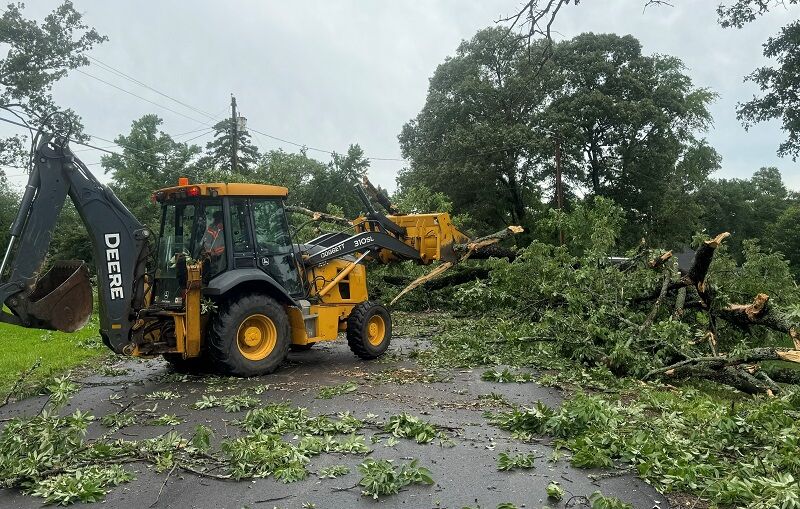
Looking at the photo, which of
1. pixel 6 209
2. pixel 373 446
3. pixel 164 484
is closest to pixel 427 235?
pixel 373 446

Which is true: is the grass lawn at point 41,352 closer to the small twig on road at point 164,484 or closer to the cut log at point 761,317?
the small twig on road at point 164,484

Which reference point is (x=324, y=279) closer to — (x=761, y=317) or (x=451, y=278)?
(x=761, y=317)

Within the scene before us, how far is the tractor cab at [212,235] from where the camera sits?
8.43 metres

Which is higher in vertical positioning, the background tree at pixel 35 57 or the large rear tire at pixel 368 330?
the background tree at pixel 35 57

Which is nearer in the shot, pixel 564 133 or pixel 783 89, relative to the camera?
pixel 783 89

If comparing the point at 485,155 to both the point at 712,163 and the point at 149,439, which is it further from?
the point at 149,439

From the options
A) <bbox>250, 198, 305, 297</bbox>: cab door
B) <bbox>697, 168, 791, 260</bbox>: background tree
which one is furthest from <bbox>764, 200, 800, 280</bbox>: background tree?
<bbox>250, 198, 305, 297</bbox>: cab door

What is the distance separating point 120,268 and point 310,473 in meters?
3.97

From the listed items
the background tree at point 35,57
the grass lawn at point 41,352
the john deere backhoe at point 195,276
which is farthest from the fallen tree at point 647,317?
the background tree at point 35,57

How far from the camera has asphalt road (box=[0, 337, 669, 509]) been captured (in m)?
4.25

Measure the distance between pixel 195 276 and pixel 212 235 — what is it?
32.0 inches

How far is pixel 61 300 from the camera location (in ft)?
22.0

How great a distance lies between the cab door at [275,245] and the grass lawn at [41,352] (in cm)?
303

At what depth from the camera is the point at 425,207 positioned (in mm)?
18703
